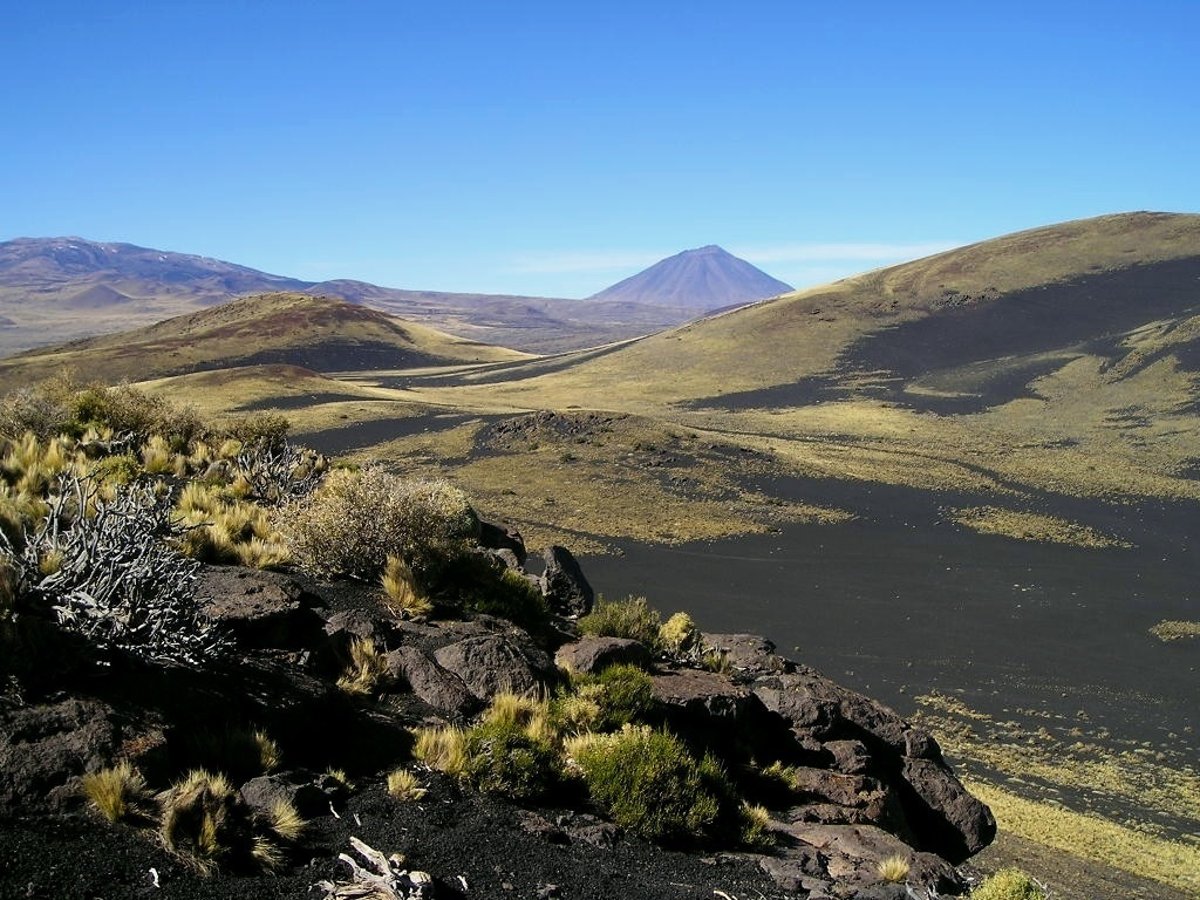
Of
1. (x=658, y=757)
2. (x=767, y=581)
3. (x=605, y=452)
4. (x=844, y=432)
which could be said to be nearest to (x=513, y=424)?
(x=605, y=452)

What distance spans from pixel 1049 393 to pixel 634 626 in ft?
189

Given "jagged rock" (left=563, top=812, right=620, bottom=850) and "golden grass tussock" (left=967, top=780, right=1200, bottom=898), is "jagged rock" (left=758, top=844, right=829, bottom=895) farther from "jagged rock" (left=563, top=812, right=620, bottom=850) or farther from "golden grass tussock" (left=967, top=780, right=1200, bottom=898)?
"golden grass tussock" (left=967, top=780, right=1200, bottom=898)

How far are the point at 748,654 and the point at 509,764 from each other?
5.38 m

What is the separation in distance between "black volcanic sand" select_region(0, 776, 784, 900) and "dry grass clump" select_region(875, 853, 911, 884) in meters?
1.00

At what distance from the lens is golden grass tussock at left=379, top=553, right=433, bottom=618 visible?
9.16 meters

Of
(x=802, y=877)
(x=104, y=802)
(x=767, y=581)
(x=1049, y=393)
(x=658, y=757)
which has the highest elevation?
(x=1049, y=393)

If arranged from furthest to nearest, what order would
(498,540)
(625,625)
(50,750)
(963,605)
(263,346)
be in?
(263,346)
(963,605)
(498,540)
(625,625)
(50,750)

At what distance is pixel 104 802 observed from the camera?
451cm

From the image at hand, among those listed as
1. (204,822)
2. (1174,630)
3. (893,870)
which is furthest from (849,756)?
(1174,630)

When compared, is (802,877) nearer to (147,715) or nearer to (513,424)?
(147,715)

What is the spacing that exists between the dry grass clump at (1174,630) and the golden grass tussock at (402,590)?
17923 mm

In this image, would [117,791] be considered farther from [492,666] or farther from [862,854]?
[862,854]

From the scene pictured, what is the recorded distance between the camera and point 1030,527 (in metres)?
28.9

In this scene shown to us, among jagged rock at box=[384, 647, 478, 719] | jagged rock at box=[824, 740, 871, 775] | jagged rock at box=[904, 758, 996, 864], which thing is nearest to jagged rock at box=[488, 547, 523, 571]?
jagged rock at box=[384, 647, 478, 719]
